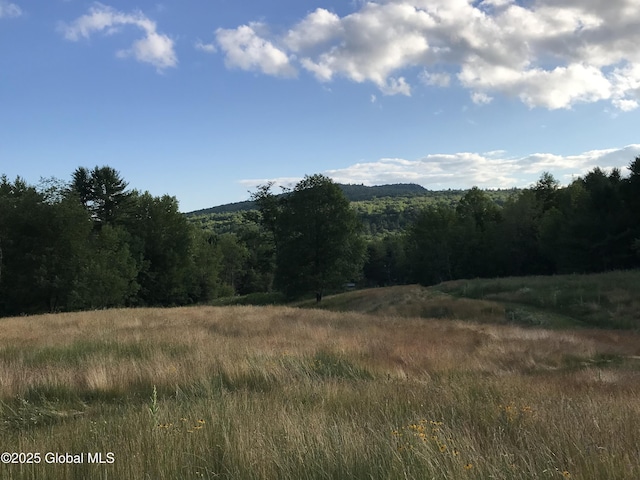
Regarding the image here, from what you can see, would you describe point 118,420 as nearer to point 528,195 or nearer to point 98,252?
point 98,252

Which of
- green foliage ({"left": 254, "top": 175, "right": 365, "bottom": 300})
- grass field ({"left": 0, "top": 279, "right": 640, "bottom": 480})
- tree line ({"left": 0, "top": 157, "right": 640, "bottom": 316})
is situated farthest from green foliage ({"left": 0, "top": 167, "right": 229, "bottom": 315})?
grass field ({"left": 0, "top": 279, "right": 640, "bottom": 480})

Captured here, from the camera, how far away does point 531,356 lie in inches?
443

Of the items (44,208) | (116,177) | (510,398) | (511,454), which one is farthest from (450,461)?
(116,177)

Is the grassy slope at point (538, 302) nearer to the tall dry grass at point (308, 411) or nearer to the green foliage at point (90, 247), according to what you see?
the tall dry grass at point (308, 411)

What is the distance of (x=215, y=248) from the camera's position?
74.2m

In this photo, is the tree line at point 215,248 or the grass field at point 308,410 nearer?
the grass field at point 308,410

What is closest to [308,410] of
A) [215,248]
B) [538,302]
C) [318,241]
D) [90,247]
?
[538,302]

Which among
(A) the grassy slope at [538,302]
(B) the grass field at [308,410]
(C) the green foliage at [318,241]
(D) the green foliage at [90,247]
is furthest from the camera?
(C) the green foliage at [318,241]

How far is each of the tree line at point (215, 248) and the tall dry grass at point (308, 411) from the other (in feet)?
112

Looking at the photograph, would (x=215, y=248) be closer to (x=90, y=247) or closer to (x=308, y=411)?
(x=90, y=247)

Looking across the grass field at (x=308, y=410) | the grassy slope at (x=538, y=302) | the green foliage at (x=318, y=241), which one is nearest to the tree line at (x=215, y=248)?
the green foliage at (x=318, y=241)

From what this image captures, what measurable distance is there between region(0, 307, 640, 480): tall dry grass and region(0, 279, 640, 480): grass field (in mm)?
21

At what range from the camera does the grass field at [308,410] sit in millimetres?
3527

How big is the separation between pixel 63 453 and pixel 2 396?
348 centimetres
